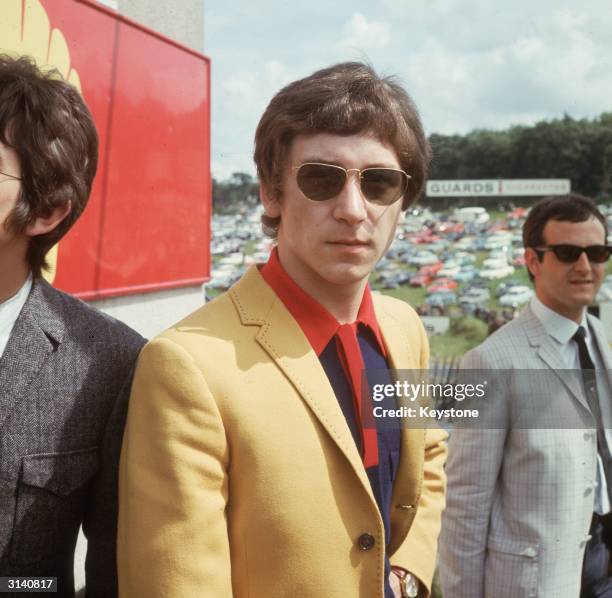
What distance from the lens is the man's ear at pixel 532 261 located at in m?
Result: 2.51

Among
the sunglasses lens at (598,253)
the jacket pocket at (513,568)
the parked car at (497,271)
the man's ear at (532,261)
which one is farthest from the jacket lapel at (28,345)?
the parked car at (497,271)

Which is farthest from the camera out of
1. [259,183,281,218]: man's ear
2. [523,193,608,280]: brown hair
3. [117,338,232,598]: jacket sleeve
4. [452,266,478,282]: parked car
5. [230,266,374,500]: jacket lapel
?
[452,266,478,282]: parked car

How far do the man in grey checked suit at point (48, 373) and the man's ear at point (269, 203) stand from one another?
0.43 m

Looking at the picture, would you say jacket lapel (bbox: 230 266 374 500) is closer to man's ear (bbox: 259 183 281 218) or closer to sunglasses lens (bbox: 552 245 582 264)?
man's ear (bbox: 259 183 281 218)

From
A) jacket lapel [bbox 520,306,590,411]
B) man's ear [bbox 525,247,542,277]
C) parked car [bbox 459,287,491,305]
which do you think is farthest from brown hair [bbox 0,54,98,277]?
parked car [bbox 459,287,491,305]

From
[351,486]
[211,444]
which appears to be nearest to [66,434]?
[211,444]

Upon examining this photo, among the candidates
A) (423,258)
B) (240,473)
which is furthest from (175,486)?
(423,258)

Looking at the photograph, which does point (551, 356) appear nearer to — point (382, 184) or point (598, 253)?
point (598, 253)

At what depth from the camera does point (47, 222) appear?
4.81ft

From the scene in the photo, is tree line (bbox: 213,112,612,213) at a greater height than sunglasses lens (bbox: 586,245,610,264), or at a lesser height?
greater

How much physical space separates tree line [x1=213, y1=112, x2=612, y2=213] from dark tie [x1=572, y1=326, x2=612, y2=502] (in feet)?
9.16

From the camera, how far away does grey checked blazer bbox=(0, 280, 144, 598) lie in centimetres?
132

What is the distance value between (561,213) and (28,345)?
1.99m

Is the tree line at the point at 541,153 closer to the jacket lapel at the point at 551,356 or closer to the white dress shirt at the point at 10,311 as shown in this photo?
the jacket lapel at the point at 551,356
